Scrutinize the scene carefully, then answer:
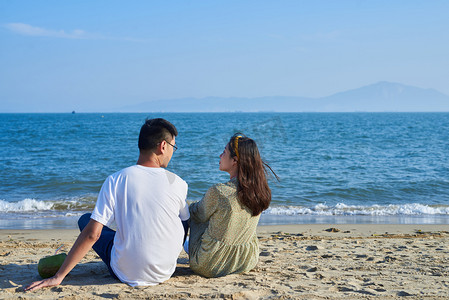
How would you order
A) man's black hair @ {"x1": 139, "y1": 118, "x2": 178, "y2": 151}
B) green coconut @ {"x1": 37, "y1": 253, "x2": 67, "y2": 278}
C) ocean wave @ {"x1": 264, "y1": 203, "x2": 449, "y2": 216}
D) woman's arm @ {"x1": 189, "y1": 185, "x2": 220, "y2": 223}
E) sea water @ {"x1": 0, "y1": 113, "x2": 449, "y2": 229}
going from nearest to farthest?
man's black hair @ {"x1": 139, "y1": 118, "x2": 178, "y2": 151}
woman's arm @ {"x1": 189, "y1": 185, "x2": 220, "y2": 223}
green coconut @ {"x1": 37, "y1": 253, "x2": 67, "y2": 278}
sea water @ {"x1": 0, "y1": 113, "x2": 449, "y2": 229}
ocean wave @ {"x1": 264, "y1": 203, "x2": 449, "y2": 216}

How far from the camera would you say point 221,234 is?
3.56 m

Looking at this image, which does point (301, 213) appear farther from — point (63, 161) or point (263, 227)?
point (63, 161)

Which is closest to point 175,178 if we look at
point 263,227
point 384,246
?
point 384,246

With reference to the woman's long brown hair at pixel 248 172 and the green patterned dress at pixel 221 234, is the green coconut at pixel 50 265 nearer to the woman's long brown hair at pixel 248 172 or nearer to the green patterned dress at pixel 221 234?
the green patterned dress at pixel 221 234

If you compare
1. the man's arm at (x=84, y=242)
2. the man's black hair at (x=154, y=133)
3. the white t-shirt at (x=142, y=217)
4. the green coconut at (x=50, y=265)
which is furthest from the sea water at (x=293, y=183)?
the green coconut at (x=50, y=265)

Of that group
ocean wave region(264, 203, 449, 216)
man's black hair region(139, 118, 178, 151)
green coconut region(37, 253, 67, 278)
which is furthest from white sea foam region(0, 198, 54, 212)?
man's black hair region(139, 118, 178, 151)

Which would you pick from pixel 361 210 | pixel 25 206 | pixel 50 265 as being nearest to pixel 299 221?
pixel 361 210

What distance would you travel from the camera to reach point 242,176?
3.41 m

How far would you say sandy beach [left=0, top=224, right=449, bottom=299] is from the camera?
3324 mm

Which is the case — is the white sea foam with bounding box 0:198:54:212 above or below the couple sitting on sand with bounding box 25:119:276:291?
below

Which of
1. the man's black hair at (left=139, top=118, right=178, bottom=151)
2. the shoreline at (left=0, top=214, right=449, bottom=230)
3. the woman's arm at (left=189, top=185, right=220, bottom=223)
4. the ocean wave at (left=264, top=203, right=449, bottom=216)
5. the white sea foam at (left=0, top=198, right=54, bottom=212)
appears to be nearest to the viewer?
the man's black hair at (left=139, top=118, right=178, bottom=151)

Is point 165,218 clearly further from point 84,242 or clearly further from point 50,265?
point 50,265

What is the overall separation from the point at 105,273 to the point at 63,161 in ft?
47.6

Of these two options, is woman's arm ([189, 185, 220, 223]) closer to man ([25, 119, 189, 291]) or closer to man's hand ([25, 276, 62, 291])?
man ([25, 119, 189, 291])
